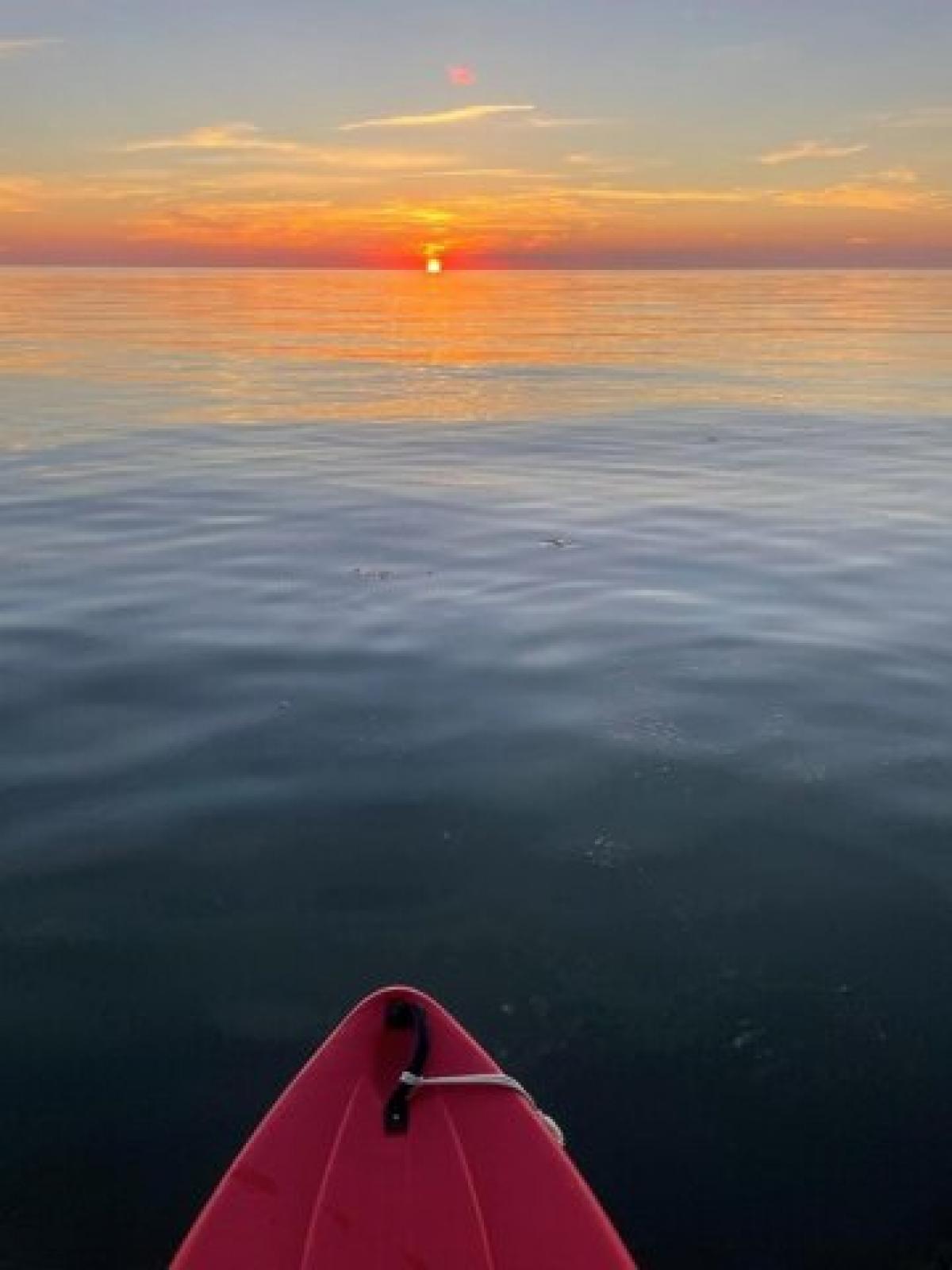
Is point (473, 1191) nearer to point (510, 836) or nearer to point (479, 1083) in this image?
point (479, 1083)

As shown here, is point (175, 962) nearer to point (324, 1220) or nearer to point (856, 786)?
point (324, 1220)

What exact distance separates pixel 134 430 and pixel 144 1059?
28.6 metres

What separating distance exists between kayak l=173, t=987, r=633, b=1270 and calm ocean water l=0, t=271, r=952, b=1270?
0.80 m

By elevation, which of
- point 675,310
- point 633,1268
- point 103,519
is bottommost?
point 633,1268

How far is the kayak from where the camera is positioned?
16.4 ft

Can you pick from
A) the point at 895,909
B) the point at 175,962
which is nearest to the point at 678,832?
the point at 895,909

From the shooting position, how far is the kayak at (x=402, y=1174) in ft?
16.4

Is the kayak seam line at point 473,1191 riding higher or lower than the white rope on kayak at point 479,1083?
lower

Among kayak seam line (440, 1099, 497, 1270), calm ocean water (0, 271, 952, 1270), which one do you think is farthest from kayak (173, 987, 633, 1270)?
calm ocean water (0, 271, 952, 1270)

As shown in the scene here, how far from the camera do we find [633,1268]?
4.96 meters

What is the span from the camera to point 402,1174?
5395 millimetres

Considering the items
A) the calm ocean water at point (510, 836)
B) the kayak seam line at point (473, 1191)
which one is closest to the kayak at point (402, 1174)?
the kayak seam line at point (473, 1191)

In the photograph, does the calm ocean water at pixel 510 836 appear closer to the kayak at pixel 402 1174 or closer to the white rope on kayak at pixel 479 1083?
the white rope on kayak at pixel 479 1083

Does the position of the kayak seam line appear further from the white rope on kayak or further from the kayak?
the white rope on kayak
